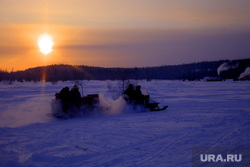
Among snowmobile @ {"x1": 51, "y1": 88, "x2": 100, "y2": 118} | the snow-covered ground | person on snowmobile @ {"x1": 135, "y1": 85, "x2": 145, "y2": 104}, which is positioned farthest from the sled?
person on snowmobile @ {"x1": 135, "y1": 85, "x2": 145, "y2": 104}

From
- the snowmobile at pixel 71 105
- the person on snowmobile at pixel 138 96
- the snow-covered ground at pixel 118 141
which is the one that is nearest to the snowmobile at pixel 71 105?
the snowmobile at pixel 71 105

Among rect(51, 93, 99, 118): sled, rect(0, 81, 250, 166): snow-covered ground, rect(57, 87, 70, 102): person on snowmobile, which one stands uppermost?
rect(57, 87, 70, 102): person on snowmobile

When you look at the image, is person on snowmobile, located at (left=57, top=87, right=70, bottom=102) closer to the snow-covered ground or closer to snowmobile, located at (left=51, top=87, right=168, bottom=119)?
snowmobile, located at (left=51, top=87, right=168, bottom=119)

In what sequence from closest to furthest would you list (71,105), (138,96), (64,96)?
(64,96) → (71,105) → (138,96)

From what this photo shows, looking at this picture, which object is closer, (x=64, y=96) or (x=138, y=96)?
(x=64, y=96)

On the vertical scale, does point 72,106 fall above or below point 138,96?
below

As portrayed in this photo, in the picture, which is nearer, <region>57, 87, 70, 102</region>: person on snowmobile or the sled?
the sled

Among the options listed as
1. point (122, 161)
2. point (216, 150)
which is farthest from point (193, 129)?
point (122, 161)

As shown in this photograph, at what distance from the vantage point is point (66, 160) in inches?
202

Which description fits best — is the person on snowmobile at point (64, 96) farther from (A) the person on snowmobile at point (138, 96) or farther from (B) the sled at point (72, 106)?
(A) the person on snowmobile at point (138, 96)

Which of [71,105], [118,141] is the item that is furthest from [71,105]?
[118,141]

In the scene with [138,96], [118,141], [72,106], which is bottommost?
[118,141]

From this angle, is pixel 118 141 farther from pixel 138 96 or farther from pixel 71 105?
pixel 138 96

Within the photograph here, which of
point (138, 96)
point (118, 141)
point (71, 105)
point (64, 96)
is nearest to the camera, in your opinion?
point (118, 141)
